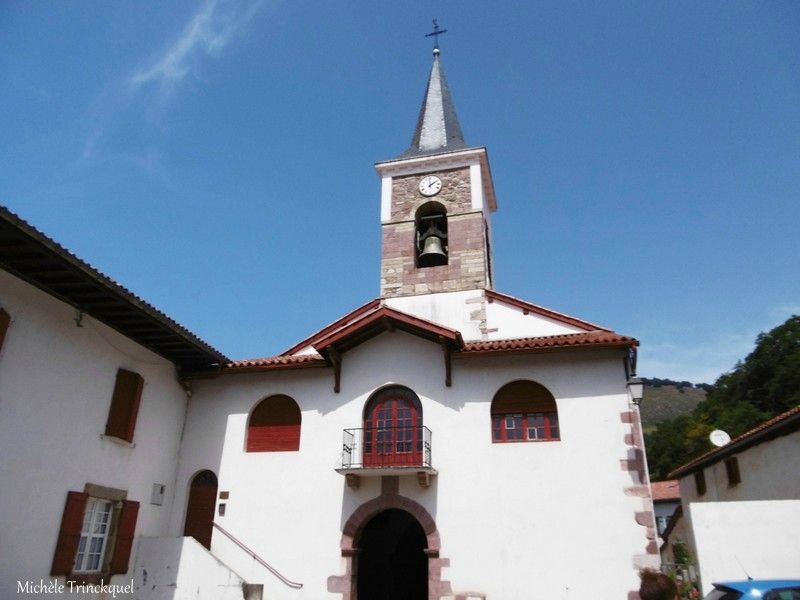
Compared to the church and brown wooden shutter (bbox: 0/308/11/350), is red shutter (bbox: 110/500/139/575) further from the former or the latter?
brown wooden shutter (bbox: 0/308/11/350)

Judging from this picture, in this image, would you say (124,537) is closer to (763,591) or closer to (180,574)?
(180,574)

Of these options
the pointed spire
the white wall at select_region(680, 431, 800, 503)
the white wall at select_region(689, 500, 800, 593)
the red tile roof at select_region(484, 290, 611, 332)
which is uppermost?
the pointed spire

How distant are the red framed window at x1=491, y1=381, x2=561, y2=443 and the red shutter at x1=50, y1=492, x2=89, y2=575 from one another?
748 centimetres

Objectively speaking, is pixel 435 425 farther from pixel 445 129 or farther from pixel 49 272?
pixel 445 129

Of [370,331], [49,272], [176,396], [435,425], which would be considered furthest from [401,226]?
[49,272]

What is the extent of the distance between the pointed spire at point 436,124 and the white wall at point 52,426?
33.2 ft

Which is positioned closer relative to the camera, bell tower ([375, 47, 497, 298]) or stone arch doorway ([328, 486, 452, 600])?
stone arch doorway ([328, 486, 452, 600])

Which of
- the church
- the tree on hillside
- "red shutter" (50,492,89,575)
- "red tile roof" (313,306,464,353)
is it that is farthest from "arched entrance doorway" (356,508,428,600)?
the tree on hillside

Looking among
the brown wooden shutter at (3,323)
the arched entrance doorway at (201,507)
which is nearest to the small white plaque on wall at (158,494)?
the arched entrance doorway at (201,507)

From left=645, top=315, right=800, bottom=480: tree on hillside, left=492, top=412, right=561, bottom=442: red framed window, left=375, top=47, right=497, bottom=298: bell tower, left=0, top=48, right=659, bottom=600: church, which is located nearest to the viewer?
left=0, top=48, right=659, bottom=600: church

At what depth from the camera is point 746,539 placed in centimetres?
932

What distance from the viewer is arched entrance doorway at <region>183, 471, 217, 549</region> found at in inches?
481

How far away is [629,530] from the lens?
400 inches

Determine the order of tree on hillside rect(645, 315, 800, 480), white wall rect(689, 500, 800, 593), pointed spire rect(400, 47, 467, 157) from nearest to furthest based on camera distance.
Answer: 1. white wall rect(689, 500, 800, 593)
2. pointed spire rect(400, 47, 467, 157)
3. tree on hillside rect(645, 315, 800, 480)
